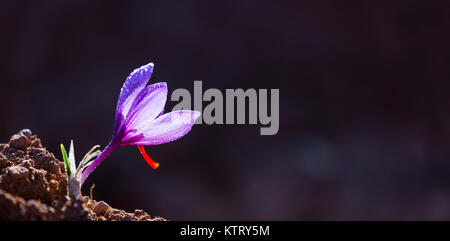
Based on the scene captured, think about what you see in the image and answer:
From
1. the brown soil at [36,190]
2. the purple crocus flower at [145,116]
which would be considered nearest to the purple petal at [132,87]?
the purple crocus flower at [145,116]

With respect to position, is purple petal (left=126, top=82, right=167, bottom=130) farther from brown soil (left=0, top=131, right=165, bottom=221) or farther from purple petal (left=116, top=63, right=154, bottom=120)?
brown soil (left=0, top=131, right=165, bottom=221)

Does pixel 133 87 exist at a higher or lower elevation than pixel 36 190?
higher

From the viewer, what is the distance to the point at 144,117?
1.86ft

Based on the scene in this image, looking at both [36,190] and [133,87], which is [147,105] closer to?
[133,87]

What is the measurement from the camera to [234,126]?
2.35 metres

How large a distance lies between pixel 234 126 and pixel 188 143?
0.76ft

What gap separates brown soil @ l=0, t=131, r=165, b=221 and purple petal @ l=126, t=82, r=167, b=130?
0.11m

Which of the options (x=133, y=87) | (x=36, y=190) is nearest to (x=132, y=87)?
(x=133, y=87)

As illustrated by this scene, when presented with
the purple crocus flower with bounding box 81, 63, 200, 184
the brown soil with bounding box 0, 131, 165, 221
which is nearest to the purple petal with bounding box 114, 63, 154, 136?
the purple crocus flower with bounding box 81, 63, 200, 184

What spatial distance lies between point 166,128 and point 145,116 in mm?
28

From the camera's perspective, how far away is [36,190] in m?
0.53

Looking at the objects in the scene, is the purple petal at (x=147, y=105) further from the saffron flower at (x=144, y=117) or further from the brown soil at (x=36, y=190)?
the brown soil at (x=36, y=190)
